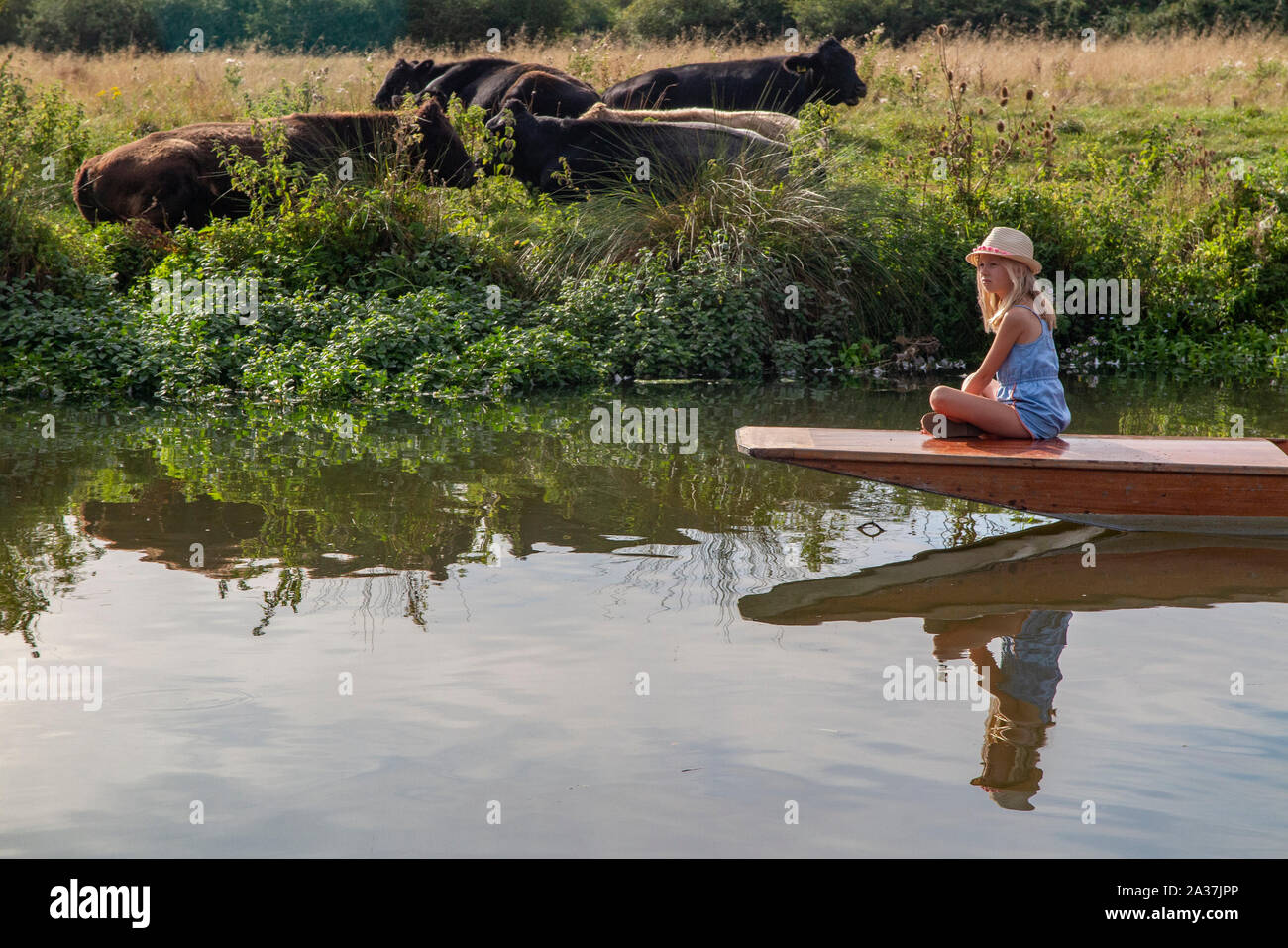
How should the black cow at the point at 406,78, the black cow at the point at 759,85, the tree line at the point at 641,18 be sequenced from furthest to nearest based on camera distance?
1. the tree line at the point at 641,18
2. the black cow at the point at 759,85
3. the black cow at the point at 406,78

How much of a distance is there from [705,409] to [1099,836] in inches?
259

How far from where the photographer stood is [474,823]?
349cm

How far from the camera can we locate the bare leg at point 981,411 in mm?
6230

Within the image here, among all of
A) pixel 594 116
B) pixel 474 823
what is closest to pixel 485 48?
pixel 594 116

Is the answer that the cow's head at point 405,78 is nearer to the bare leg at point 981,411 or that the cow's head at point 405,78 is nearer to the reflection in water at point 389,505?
the reflection in water at point 389,505

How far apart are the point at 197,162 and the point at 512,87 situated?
15.9 ft

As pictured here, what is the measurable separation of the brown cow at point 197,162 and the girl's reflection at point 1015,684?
828cm

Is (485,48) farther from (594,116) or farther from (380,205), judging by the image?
(380,205)

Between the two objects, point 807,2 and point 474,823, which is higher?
point 807,2

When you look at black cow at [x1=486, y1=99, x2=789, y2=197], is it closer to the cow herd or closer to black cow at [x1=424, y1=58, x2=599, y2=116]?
the cow herd

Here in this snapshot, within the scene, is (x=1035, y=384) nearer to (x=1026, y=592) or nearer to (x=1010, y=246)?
(x=1010, y=246)

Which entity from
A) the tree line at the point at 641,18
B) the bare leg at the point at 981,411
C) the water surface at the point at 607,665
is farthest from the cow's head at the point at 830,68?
the bare leg at the point at 981,411

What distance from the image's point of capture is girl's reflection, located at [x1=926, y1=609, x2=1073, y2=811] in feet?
12.3

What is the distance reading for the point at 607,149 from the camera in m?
13.5
